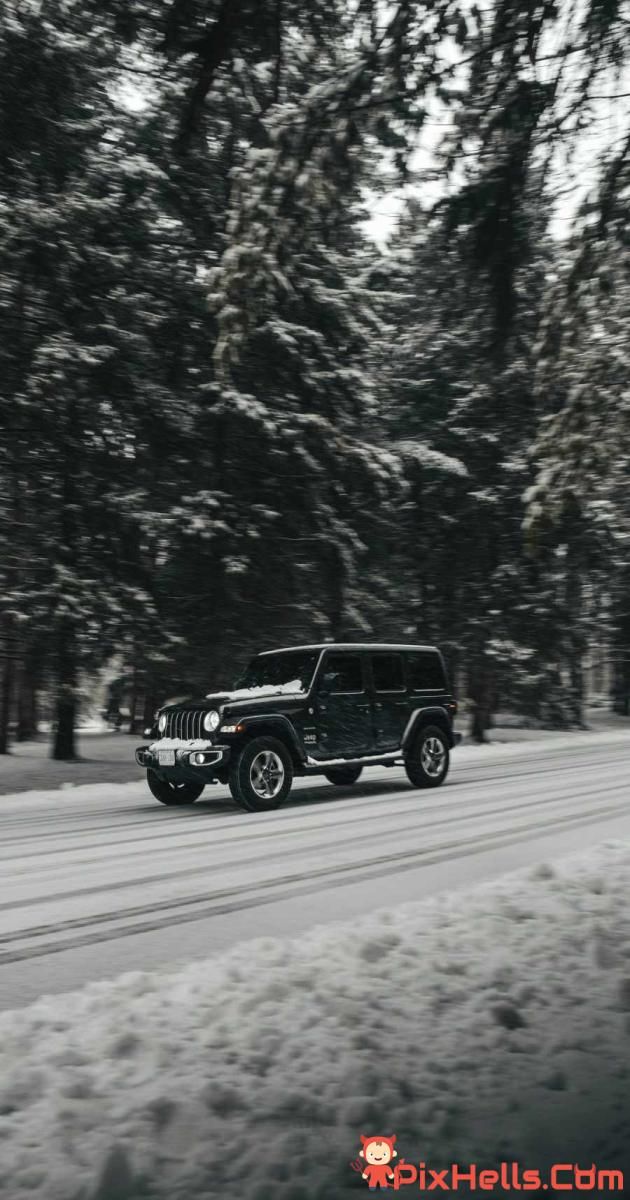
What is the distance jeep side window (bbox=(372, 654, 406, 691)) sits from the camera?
14594 mm

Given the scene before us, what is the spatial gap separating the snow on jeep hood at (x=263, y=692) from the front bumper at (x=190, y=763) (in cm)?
79

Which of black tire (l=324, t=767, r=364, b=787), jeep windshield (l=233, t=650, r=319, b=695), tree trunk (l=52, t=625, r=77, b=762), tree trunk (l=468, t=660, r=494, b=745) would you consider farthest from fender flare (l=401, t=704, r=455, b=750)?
tree trunk (l=468, t=660, r=494, b=745)

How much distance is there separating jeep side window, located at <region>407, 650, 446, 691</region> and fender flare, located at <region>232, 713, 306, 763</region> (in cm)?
259

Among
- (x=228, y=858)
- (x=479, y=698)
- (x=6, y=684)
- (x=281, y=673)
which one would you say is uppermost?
(x=6, y=684)

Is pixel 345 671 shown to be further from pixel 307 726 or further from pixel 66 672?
pixel 66 672

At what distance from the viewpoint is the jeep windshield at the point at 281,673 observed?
44.7 feet

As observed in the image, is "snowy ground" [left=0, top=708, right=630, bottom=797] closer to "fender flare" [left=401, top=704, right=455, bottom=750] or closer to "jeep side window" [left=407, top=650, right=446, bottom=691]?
"fender flare" [left=401, top=704, right=455, bottom=750]

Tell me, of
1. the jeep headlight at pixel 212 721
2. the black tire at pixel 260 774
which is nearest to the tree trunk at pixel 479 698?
the black tire at pixel 260 774

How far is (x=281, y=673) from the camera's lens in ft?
46.0

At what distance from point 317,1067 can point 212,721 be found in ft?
28.0

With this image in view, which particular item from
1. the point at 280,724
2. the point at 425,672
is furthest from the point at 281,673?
the point at 425,672

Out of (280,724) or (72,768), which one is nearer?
(280,724)

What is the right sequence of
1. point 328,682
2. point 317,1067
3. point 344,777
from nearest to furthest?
point 317,1067 → point 328,682 → point 344,777

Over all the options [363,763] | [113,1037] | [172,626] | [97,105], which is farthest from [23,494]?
[113,1037]
